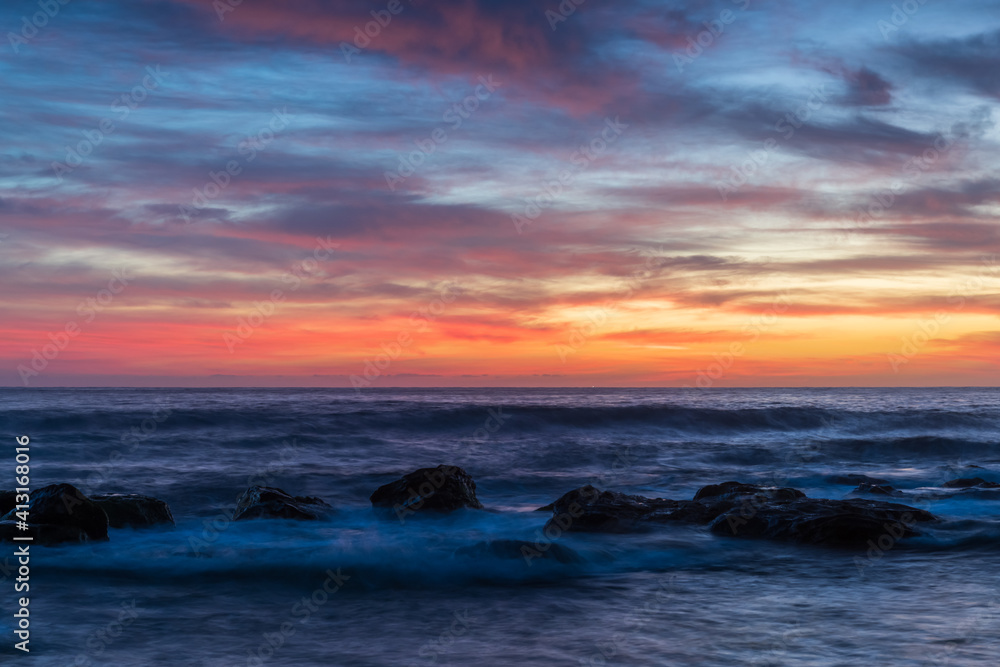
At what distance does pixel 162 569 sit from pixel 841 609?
8752 mm

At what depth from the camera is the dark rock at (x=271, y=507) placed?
1460cm

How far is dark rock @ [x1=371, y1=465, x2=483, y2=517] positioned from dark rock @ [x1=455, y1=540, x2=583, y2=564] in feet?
14.5

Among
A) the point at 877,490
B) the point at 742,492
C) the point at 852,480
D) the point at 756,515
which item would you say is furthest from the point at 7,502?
the point at 852,480

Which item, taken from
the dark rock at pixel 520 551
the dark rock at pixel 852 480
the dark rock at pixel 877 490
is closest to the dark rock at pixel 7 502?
the dark rock at pixel 520 551

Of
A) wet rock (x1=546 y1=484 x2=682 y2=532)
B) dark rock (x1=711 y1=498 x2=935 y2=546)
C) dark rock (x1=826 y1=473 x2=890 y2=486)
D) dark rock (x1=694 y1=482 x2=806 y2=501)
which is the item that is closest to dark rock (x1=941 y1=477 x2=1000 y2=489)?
dark rock (x1=826 y1=473 x2=890 y2=486)

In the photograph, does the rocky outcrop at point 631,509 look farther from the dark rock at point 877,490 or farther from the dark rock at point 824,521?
the dark rock at point 877,490

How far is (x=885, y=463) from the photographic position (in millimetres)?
28422

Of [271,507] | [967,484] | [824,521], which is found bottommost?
[967,484]

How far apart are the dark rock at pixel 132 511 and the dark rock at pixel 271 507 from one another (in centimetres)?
138

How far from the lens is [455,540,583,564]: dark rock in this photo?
11180 mm

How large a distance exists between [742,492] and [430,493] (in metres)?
6.52

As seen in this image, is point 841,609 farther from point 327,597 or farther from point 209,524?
point 209,524

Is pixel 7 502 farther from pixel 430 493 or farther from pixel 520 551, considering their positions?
pixel 520 551

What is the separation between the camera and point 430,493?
16078mm
